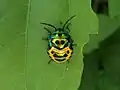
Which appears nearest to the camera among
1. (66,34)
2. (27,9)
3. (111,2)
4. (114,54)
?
(27,9)

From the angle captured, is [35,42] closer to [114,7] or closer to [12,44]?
[12,44]

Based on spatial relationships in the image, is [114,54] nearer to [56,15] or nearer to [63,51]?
[63,51]

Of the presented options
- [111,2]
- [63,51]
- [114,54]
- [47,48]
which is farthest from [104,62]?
[47,48]

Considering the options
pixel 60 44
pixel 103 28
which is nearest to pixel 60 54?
pixel 60 44

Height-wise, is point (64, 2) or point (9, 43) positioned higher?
point (64, 2)

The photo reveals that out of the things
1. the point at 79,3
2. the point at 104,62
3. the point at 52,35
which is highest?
the point at 79,3

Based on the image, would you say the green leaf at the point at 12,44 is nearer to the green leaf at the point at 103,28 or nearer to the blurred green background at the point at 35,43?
the blurred green background at the point at 35,43

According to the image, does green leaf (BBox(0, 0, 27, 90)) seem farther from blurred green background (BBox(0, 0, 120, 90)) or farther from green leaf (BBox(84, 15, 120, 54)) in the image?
green leaf (BBox(84, 15, 120, 54))
